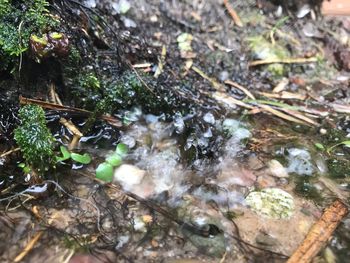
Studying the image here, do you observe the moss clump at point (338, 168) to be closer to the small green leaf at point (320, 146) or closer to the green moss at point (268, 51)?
the small green leaf at point (320, 146)

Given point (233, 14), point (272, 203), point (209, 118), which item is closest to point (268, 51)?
point (233, 14)

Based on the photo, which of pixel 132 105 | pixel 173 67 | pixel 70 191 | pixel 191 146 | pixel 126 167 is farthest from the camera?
pixel 173 67

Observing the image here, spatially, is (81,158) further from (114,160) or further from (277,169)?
(277,169)

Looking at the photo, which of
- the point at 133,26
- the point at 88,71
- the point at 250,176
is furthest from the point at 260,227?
the point at 133,26

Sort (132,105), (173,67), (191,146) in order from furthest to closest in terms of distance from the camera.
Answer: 1. (173,67)
2. (132,105)
3. (191,146)

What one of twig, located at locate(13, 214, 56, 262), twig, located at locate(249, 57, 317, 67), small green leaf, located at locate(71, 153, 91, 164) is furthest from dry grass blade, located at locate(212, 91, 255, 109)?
twig, located at locate(13, 214, 56, 262)

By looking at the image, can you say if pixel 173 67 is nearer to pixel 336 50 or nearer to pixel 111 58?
pixel 111 58

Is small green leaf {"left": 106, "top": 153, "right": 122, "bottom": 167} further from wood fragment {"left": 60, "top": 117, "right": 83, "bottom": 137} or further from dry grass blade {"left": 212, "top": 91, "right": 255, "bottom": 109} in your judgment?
dry grass blade {"left": 212, "top": 91, "right": 255, "bottom": 109}
